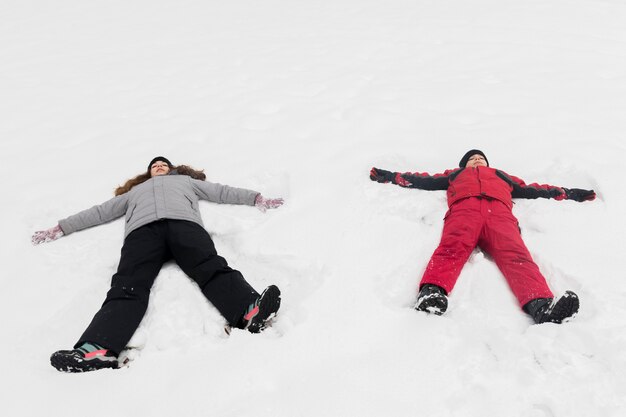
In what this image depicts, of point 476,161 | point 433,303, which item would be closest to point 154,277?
point 433,303

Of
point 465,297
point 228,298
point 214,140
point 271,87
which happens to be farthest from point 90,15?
point 465,297

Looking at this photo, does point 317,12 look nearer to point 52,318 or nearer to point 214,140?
point 214,140

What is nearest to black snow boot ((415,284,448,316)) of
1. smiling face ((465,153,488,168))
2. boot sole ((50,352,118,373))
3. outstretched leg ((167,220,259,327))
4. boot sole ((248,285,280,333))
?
boot sole ((248,285,280,333))

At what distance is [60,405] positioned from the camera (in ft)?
6.21

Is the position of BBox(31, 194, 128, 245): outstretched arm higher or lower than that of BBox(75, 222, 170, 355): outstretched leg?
higher

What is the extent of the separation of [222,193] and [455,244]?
1.82m

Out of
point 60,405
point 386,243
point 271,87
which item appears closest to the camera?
point 60,405

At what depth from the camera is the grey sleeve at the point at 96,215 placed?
3145mm

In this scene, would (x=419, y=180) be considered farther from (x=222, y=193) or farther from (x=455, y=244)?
(x=222, y=193)

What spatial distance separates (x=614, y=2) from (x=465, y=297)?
10045 mm

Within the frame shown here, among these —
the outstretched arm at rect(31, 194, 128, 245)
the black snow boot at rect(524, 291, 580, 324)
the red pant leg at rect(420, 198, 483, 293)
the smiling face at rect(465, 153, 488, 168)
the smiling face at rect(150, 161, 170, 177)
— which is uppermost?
the smiling face at rect(150, 161, 170, 177)

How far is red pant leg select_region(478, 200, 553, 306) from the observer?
2338 mm

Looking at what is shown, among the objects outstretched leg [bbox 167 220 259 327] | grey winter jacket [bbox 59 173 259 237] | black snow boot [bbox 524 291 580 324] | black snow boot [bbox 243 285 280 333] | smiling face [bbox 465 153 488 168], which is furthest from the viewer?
smiling face [bbox 465 153 488 168]

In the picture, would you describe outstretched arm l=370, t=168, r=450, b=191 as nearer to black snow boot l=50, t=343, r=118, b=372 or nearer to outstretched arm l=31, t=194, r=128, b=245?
outstretched arm l=31, t=194, r=128, b=245
